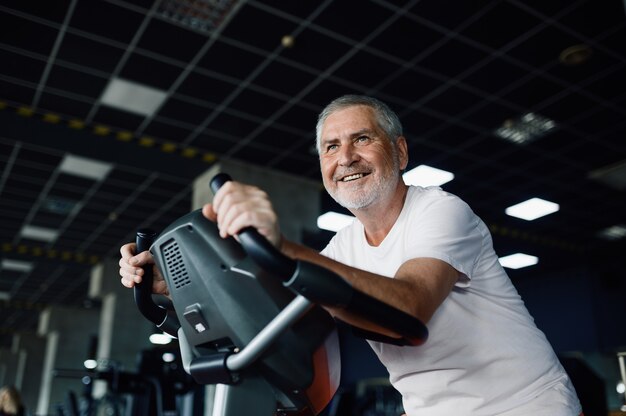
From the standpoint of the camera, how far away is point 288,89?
613 cm

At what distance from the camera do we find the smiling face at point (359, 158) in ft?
3.96

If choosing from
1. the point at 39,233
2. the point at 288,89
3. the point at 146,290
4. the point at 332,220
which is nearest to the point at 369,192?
the point at 146,290

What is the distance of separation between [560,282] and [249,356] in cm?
1409

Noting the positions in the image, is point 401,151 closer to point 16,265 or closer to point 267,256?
point 267,256

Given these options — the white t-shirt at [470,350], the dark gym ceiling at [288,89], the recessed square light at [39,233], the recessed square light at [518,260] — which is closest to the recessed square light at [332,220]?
the dark gym ceiling at [288,89]

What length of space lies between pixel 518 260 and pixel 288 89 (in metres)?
8.27

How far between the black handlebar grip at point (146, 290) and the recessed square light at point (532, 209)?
8933 mm

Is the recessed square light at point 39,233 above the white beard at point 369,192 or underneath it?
above

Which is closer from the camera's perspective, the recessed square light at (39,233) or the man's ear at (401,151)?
the man's ear at (401,151)

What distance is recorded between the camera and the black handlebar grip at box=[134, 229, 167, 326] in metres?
0.97

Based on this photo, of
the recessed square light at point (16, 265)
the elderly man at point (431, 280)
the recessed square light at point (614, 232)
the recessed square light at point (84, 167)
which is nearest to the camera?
the elderly man at point (431, 280)

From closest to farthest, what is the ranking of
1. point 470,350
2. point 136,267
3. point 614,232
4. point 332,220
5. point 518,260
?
point 136,267 < point 470,350 < point 332,220 < point 614,232 < point 518,260

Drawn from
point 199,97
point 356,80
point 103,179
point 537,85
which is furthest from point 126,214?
point 537,85

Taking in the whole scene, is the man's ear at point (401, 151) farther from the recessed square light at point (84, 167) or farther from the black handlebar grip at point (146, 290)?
the recessed square light at point (84, 167)
